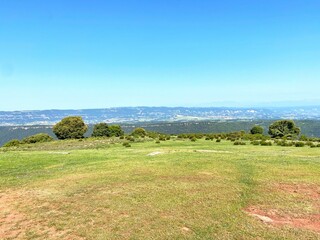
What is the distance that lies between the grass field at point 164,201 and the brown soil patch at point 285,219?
45 mm

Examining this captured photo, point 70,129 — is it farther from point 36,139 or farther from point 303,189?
point 303,189

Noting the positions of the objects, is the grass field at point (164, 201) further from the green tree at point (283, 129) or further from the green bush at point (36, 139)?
the green tree at point (283, 129)

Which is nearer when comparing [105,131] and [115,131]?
[105,131]

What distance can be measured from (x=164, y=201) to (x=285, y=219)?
6.22 meters

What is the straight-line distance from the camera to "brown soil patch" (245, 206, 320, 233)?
1348cm

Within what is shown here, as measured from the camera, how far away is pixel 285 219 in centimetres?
1422

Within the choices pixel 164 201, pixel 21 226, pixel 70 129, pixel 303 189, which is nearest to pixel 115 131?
pixel 70 129

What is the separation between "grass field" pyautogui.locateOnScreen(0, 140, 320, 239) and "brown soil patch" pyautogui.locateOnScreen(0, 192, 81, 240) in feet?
0.14

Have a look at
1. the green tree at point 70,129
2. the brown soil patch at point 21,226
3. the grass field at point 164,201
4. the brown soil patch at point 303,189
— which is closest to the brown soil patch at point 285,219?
the grass field at point 164,201

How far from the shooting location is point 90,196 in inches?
691

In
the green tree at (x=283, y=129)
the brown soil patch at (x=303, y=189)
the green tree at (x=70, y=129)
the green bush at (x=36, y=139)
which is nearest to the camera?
the brown soil patch at (x=303, y=189)

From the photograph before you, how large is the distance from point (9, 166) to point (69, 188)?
1327 centimetres

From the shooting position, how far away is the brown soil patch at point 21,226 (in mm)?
12156

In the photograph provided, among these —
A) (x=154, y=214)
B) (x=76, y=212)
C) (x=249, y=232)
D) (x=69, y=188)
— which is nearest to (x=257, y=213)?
(x=249, y=232)
